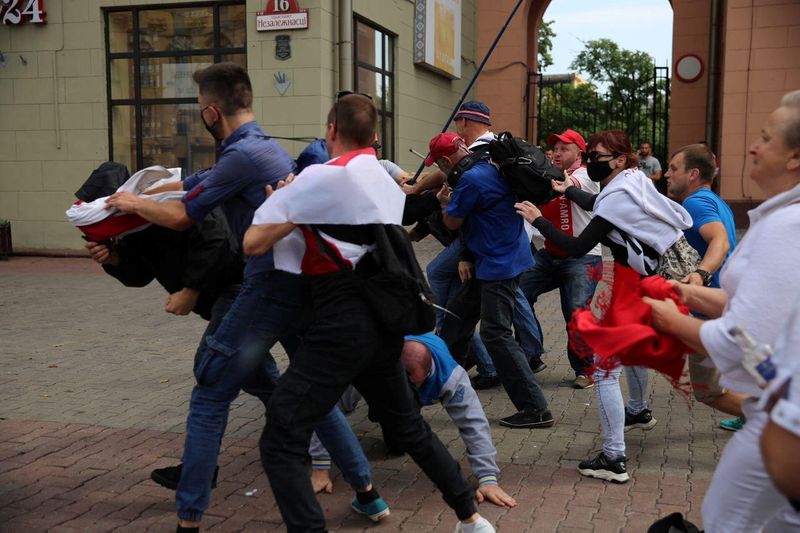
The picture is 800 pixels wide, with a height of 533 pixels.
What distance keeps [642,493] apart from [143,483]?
2438 mm

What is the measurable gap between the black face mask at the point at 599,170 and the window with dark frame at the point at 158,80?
973 centimetres

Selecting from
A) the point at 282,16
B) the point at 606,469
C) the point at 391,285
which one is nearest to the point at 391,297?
the point at 391,285

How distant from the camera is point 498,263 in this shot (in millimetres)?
5051

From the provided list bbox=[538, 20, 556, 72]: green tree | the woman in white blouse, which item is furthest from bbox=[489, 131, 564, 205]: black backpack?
bbox=[538, 20, 556, 72]: green tree

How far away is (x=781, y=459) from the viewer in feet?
6.09

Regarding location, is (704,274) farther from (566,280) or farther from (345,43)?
(345,43)

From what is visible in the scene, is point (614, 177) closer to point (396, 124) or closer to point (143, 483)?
point (143, 483)

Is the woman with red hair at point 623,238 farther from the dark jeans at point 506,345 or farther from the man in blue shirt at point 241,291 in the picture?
the man in blue shirt at point 241,291

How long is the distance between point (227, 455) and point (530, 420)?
178 cm

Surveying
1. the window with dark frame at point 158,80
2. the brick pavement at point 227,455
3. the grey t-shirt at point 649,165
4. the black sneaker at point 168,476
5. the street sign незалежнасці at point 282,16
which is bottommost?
the brick pavement at point 227,455

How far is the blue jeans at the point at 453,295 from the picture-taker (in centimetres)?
616

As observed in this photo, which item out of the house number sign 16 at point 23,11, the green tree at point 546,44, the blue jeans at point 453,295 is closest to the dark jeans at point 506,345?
the blue jeans at point 453,295

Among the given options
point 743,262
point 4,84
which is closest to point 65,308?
point 4,84

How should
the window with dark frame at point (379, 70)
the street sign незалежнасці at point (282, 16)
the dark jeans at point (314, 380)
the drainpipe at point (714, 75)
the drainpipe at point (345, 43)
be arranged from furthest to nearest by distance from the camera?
the drainpipe at point (714, 75) < the window with dark frame at point (379, 70) < the drainpipe at point (345, 43) < the street sign незалежнасці at point (282, 16) < the dark jeans at point (314, 380)
